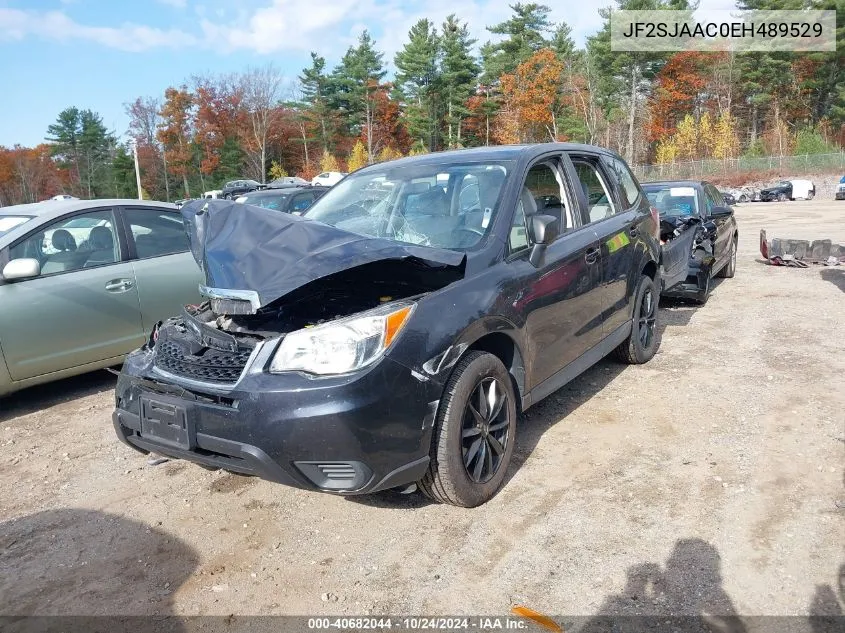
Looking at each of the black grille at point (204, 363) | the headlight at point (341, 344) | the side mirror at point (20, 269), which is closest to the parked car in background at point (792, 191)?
the side mirror at point (20, 269)

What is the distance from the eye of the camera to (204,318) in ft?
11.4

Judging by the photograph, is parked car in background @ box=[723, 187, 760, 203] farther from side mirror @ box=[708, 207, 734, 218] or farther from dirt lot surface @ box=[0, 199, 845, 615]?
dirt lot surface @ box=[0, 199, 845, 615]

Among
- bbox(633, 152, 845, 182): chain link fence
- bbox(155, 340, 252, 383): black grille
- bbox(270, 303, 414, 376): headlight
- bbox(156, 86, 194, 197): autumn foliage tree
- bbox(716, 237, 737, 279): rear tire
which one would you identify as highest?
bbox(156, 86, 194, 197): autumn foliage tree

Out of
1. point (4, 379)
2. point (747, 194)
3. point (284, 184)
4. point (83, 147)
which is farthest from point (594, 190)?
point (83, 147)

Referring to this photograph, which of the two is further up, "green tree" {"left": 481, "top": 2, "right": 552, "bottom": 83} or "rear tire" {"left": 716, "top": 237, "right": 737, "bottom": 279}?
"green tree" {"left": 481, "top": 2, "right": 552, "bottom": 83}

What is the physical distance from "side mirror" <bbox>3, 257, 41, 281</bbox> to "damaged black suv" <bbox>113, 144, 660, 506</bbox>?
1809 millimetres

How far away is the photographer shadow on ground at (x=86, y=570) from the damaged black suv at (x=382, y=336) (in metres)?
0.49

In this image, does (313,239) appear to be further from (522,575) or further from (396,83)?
(396,83)

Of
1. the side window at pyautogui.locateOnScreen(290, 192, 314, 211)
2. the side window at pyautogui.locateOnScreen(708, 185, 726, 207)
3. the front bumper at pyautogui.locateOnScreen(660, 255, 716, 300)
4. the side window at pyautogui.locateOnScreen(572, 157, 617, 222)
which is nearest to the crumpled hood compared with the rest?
the side window at pyautogui.locateOnScreen(572, 157, 617, 222)

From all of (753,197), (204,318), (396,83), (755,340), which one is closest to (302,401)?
(204,318)

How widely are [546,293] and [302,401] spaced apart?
66.4 inches

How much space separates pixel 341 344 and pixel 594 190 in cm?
283

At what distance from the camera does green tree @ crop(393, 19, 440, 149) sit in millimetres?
59156

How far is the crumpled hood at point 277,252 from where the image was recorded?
2.91m
